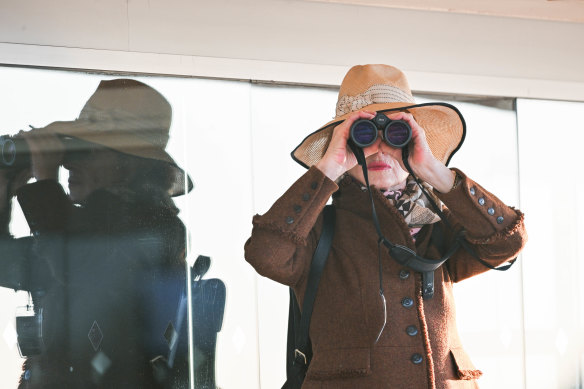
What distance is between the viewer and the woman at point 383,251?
6.44 feet

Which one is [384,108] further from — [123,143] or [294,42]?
[123,143]

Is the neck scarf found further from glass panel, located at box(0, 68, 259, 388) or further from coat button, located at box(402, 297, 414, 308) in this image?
glass panel, located at box(0, 68, 259, 388)

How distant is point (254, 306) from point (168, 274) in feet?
1.35

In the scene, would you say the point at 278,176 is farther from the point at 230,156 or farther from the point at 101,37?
the point at 101,37

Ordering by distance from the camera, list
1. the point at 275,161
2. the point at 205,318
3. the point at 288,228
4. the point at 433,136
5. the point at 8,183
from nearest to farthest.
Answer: the point at 288,228, the point at 433,136, the point at 8,183, the point at 205,318, the point at 275,161

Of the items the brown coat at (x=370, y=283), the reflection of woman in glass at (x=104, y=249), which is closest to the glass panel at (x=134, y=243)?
the reflection of woman in glass at (x=104, y=249)

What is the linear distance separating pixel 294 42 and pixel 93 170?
3.49 feet

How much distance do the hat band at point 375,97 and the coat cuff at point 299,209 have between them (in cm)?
33

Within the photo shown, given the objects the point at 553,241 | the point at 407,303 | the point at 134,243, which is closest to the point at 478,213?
the point at 407,303

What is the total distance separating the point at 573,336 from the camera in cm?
390

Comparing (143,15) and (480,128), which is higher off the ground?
(143,15)

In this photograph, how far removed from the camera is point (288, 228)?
76.1 inches

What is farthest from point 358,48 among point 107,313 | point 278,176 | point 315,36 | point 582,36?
point 107,313

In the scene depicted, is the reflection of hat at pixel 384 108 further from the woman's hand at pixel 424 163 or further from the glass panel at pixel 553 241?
the glass panel at pixel 553 241
